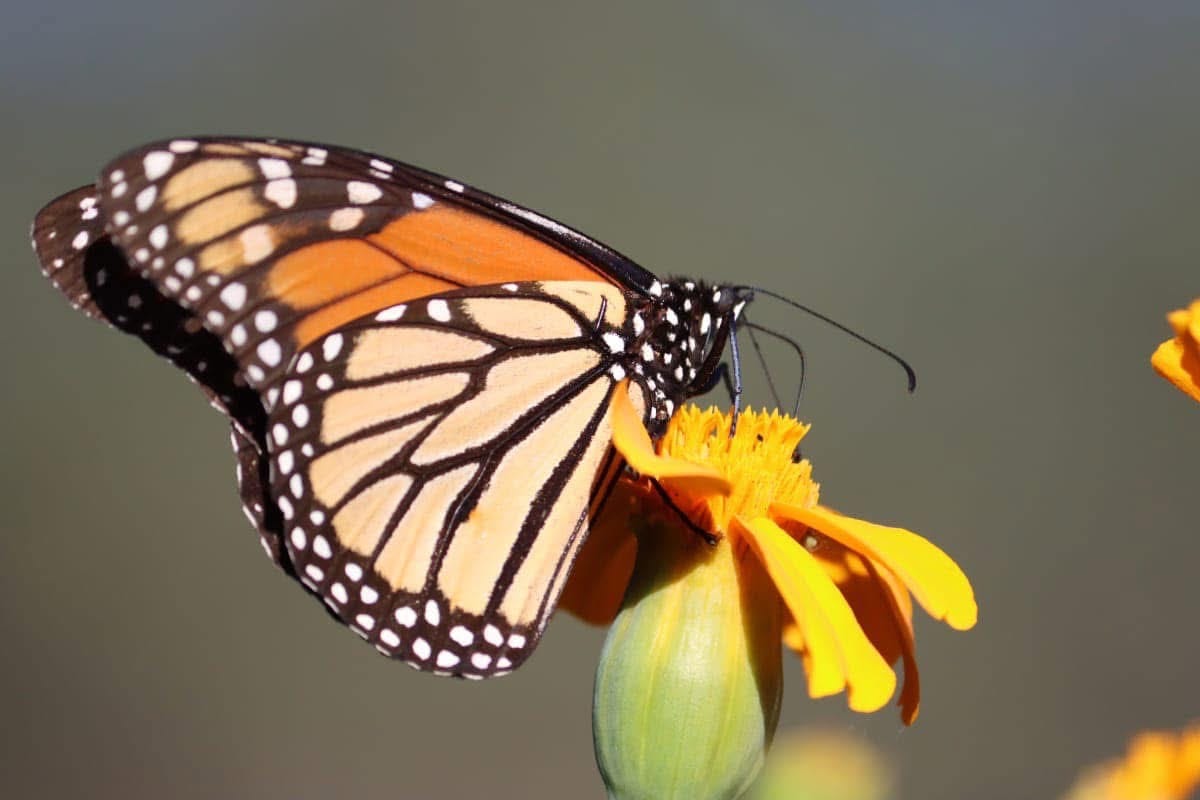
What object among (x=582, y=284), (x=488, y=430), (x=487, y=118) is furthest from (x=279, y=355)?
(x=487, y=118)

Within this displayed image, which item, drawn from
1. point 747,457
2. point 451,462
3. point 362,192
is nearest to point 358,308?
point 362,192

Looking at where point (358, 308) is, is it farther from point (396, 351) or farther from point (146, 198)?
point (146, 198)

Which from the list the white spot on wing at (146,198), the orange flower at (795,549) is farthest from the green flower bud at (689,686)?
the white spot on wing at (146,198)

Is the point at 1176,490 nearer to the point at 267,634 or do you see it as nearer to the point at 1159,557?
the point at 1159,557

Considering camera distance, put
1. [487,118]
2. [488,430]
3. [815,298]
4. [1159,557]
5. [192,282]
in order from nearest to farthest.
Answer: [192,282] → [488,430] → [1159,557] → [815,298] → [487,118]

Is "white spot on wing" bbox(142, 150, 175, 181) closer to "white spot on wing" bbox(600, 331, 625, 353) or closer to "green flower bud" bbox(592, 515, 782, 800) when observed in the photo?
"white spot on wing" bbox(600, 331, 625, 353)

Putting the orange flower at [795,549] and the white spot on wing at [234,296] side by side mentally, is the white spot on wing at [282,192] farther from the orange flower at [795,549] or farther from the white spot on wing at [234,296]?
the orange flower at [795,549]
